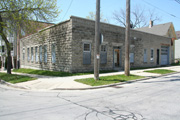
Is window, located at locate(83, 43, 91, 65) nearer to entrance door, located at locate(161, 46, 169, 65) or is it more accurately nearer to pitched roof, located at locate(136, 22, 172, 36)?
entrance door, located at locate(161, 46, 169, 65)

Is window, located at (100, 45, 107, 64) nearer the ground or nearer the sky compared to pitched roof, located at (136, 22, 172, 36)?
nearer the ground

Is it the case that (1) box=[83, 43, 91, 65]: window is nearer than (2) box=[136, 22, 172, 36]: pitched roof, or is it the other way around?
(1) box=[83, 43, 91, 65]: window

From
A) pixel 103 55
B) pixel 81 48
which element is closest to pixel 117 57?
pixel 103 55

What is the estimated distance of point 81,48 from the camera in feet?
48.5

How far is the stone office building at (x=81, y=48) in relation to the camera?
1447cm

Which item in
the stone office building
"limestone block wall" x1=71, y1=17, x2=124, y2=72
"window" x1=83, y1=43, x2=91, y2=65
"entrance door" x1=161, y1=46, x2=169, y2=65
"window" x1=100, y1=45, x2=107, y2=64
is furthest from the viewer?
"entrance door" x1=161, y1=46, x2=169, y2=65

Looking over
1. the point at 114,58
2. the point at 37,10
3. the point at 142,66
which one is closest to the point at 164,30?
the point at 142,66

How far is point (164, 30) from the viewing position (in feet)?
105

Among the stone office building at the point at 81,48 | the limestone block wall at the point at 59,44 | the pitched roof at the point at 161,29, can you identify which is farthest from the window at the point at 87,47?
the pitched roof at the point at 161,29

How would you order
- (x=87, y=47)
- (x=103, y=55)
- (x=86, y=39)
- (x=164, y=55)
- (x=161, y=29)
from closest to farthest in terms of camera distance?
(x=86, y=39)
(x=87, y=47)
(x=103, y=55)
(x=164, y=55)
(x=161, y=29)

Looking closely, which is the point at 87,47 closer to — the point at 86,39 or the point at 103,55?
the point at 86,39

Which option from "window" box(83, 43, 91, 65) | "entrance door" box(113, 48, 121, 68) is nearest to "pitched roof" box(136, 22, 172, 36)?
"entrance door" box(113, 48, 121, 68)

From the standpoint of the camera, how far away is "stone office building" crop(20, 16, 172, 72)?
14.5 metres

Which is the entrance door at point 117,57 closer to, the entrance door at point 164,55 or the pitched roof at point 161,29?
the entrance door at point 164,55
